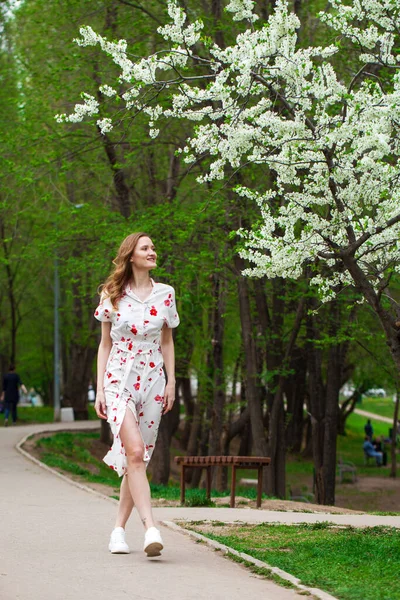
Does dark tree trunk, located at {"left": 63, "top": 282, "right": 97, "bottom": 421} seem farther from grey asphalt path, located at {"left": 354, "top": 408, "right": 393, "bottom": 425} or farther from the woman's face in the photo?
grey asphalt path, located at {"left": 354, "top": 408, "right": 393, "bottom": 425}

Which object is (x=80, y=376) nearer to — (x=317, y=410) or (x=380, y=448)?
(x=380, y=448)

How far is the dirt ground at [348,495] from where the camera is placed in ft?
48.5

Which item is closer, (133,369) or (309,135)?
(133,369)

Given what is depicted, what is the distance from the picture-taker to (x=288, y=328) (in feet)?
74.6

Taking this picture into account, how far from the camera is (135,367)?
743 cm

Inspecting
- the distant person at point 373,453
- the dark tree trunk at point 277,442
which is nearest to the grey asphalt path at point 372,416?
the distant person at point 373,453

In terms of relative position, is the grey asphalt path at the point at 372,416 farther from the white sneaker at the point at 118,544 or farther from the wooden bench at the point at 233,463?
the white sneaker at the point at 118,544

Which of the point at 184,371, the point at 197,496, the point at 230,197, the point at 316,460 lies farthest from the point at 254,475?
the point at 197,496

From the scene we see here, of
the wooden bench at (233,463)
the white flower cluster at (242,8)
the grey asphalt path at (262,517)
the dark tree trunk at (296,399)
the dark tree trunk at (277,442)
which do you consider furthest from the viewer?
the dark tree trunk at (296,399)

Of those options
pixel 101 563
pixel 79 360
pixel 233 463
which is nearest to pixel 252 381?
pixel 233 463

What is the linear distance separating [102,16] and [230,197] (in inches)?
186

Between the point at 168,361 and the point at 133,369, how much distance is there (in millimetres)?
396

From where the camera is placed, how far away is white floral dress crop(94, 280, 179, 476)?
738 centimetres

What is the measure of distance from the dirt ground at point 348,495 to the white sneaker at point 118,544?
6.71m
